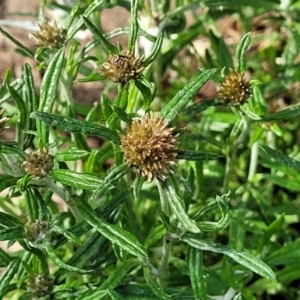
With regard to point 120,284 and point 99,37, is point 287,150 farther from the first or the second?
point 99,37

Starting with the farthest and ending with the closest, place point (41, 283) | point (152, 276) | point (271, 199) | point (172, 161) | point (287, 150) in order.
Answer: point (287, 150), point (271, 199), point (152, 276), point (41, 283), point (172, 161)

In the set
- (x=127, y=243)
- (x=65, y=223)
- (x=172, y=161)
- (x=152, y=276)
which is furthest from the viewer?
(x=65, y=223)

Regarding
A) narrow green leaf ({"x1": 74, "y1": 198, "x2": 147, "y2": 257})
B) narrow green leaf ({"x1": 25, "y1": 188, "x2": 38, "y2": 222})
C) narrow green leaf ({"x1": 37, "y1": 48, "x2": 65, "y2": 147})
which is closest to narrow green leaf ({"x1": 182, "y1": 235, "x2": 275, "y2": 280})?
narrow green leaf ({"x1": 74, "y1": 198, "x2": 147, "y2": 257})

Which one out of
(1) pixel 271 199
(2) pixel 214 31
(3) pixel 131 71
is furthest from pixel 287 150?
(3) pixel 131 71

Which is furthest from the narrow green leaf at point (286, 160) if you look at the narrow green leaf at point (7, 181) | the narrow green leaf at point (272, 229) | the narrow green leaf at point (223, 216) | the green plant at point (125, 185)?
the narrow green leaf at point (7, 181)

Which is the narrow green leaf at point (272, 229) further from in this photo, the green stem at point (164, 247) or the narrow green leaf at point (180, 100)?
the narrow green leaf at point (180, 100)

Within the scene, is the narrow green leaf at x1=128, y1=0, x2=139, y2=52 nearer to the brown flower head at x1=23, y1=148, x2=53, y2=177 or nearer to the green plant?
the green plant
